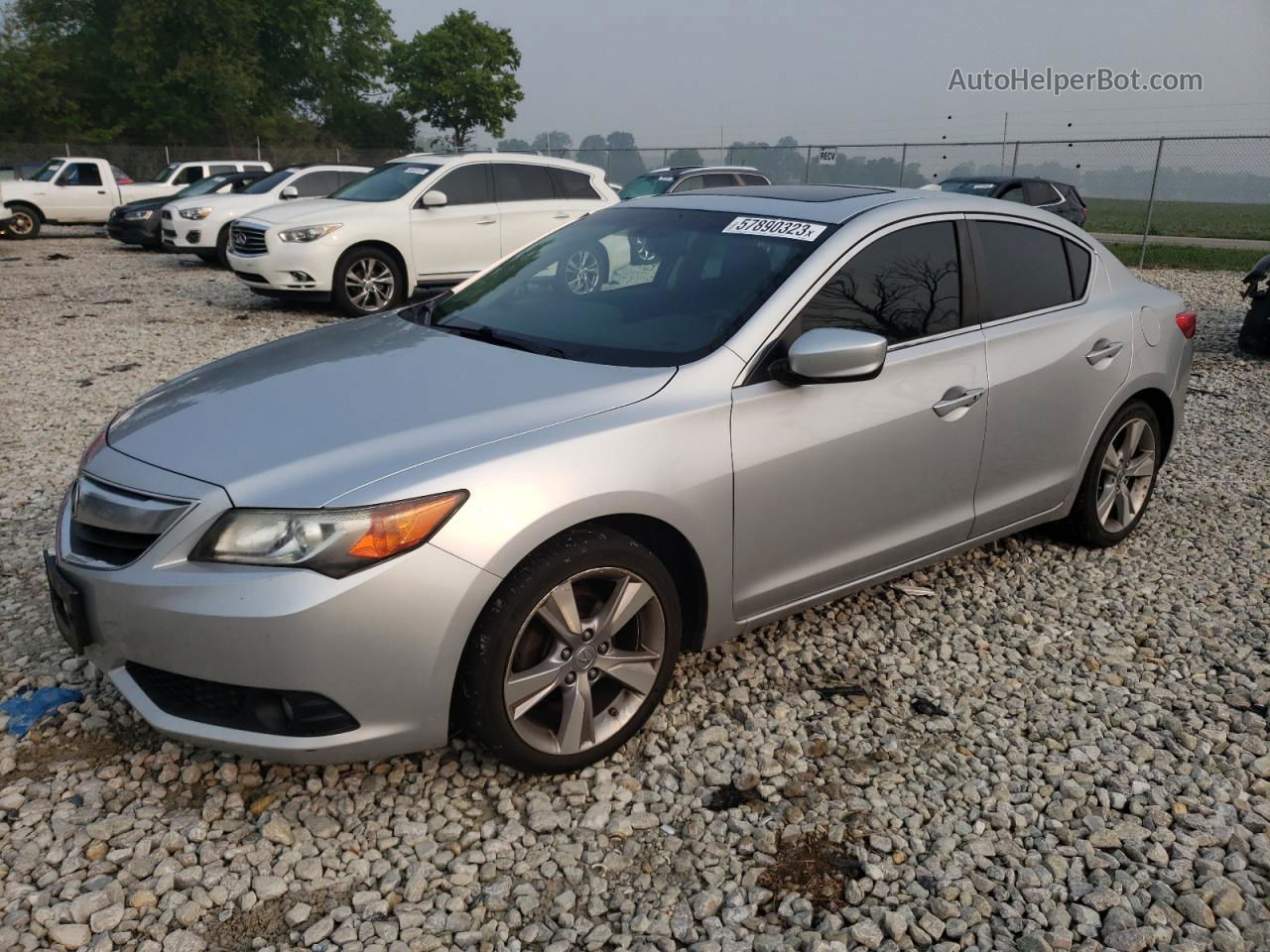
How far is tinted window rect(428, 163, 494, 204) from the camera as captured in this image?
11367mm

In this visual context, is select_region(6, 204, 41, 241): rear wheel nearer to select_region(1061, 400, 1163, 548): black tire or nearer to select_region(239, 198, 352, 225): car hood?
select_region(239, 198, 352, 225): car hood

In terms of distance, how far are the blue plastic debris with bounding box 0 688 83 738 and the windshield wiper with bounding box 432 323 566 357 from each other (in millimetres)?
1802

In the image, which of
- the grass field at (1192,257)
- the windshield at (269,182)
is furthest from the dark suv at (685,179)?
the grass field at (1192,257)

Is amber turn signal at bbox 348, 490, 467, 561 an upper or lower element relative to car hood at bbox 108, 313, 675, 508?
lower

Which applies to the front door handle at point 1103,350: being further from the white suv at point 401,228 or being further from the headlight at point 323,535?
the white suv at point 401,228

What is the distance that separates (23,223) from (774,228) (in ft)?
73.9

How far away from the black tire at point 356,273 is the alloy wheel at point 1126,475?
26.4 feet

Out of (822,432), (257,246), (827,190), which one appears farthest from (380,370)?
(257,246)

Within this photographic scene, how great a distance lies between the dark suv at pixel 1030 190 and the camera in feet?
53.9

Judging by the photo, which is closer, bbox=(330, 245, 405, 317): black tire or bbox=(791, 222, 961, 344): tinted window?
bbox=(791, 222, 961, 344): tinted window

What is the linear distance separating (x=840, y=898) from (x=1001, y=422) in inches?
82.0

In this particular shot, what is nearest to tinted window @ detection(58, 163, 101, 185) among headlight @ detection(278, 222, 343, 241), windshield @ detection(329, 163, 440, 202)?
windshield @ detection(329, 163, 440, 202)

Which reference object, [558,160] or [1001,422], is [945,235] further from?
[558,160]

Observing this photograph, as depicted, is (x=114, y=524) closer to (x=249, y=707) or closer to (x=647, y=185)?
(x=249, y=707)
